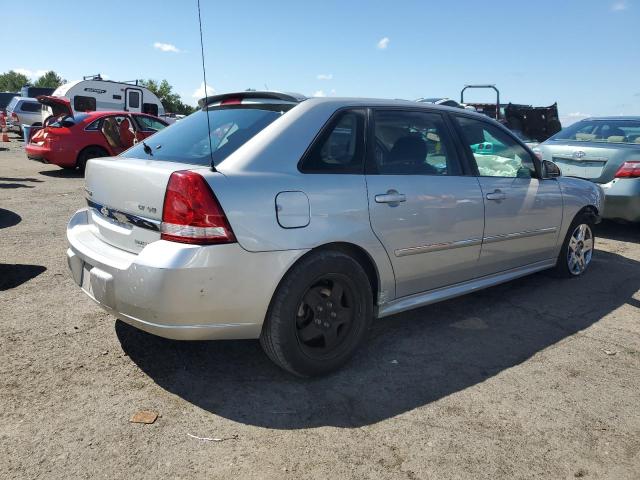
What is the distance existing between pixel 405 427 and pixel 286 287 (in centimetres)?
94

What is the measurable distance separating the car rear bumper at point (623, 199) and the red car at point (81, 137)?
9706 mm

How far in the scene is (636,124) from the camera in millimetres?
7430

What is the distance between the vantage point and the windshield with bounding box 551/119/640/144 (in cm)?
721

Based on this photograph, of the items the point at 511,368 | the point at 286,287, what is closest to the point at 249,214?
the point at 286,287

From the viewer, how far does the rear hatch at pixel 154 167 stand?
9.27 feet

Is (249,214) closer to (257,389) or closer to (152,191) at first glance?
(152,191)

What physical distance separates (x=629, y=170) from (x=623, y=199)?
374mm

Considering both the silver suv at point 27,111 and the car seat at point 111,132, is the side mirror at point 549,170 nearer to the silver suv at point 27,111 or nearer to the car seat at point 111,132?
the car seat at point 111,132

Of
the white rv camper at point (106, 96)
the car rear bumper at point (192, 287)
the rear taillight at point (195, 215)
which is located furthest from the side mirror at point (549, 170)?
the white rv camper at point (106, 96)

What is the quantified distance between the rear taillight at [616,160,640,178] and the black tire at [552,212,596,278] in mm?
1597

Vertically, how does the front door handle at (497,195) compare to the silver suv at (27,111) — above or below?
below

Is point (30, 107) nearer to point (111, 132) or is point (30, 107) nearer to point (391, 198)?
point (111, 132)

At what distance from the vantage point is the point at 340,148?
3.25m

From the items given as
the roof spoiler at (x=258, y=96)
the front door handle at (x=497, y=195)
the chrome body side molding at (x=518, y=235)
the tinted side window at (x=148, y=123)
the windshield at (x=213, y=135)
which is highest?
the tinted side window at (x=148, y=123)
